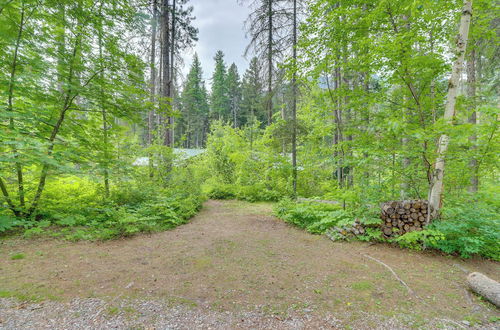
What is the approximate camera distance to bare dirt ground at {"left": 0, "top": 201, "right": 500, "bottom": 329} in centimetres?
215

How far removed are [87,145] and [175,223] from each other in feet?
9.15

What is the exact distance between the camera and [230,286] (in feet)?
9.04

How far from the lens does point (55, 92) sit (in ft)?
14.9

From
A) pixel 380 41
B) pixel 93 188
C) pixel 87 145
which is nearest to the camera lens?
pixel 380 41

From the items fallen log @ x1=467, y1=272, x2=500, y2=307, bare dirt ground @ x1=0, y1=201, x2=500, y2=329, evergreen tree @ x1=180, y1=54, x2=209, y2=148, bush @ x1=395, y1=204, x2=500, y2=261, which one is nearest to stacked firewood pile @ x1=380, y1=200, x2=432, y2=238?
bush @ x1=395, y1=204, x2=500, y2=261

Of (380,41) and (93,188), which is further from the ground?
(380,41)

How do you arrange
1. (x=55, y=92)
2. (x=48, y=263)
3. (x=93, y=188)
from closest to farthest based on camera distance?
1. (x=48, y=263)
2. (x=55, y=92)
3. (x=93, y=188)

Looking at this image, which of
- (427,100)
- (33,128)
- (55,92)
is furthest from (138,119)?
(427,100)

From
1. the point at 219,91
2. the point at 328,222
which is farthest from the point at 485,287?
the point at 219,91

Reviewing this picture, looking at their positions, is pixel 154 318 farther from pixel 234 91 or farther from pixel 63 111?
pixel 234 91

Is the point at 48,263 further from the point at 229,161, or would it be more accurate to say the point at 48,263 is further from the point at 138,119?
the point at 229,161

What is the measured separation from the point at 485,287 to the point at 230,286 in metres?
3.21

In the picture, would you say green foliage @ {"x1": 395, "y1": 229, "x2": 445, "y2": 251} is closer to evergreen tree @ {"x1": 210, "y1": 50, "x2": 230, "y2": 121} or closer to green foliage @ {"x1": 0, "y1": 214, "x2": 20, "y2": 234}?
green foliage @ {"x1": 0, "y1": 214, "x2": 20, "y2": 234}

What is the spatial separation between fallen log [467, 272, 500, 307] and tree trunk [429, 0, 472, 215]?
149cm
